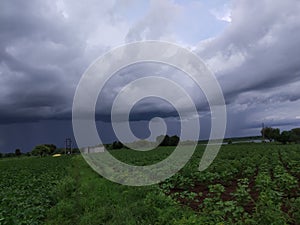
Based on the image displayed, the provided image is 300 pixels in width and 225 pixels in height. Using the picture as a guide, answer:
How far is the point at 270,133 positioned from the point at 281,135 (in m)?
7.00

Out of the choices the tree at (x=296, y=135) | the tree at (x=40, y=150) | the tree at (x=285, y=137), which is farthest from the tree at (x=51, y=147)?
the tree at (x=296, y=135)

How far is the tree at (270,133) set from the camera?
85500mm

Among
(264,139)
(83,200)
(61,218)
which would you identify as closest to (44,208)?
(83,200)

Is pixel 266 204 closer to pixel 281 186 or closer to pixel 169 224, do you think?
pixel 169 224

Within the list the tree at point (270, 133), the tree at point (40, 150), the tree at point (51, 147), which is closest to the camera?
the tree at point (270, 133)

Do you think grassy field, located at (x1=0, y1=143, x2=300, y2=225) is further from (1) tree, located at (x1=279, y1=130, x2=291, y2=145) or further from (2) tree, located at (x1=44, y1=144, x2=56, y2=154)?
(2) tree, located at (x1=44, y1=144, x2=56, y2=154)

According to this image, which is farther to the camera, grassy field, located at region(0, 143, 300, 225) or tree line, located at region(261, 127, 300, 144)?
tree line, located at region(261, 127, 300, 144)

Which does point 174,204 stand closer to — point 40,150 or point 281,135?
point 281,135

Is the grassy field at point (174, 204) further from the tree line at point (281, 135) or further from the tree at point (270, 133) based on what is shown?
the tree at point (270, 133)

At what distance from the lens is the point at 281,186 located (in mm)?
9008

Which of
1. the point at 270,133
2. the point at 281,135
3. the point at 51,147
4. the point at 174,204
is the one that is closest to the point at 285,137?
the point at 281,135

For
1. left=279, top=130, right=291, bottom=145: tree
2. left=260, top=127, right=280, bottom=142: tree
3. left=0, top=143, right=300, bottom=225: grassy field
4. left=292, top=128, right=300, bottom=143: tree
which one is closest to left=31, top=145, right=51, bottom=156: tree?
left=260, top=127, right=280, bottom=142: tree

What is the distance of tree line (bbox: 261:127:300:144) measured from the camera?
7869 centimetres

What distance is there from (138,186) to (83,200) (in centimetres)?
210
